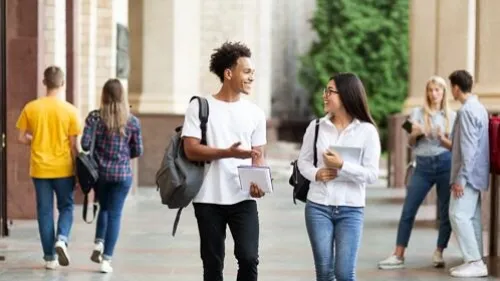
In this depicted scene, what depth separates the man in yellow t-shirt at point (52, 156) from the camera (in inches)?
Result: 476

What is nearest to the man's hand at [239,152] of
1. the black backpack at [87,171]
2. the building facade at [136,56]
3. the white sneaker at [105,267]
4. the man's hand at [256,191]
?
the man's hand at [256,191]

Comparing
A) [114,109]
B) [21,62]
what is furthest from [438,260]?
[21,62]

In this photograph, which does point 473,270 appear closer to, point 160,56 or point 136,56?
point 160,56

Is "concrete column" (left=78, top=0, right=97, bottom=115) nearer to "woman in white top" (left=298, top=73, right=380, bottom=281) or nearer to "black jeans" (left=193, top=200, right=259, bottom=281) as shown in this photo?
"black jeans" (left=193, top=200, right=259, bottom=281)

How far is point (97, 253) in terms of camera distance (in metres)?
12.2

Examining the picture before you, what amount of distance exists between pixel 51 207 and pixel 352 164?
4.64 meters

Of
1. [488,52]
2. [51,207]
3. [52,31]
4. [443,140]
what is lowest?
[51,207]

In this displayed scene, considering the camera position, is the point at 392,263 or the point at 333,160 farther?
the point at 392,263

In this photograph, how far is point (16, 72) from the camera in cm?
1666

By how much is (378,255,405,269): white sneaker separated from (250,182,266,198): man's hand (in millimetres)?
4784

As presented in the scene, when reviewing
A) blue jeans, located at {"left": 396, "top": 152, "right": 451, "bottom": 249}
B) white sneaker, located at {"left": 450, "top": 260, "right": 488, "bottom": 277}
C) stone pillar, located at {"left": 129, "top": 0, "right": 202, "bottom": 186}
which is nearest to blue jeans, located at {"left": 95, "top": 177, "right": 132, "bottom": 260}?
blue jeans, located at {"left": 396, "top": 152, "right": 451, "bottom": 249}

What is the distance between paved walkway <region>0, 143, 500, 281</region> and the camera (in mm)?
12156

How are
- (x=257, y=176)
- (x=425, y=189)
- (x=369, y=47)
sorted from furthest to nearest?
(x=369, y=47), (x=425, y=189), (x=257, y=176)

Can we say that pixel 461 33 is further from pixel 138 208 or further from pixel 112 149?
pixel 112 149
